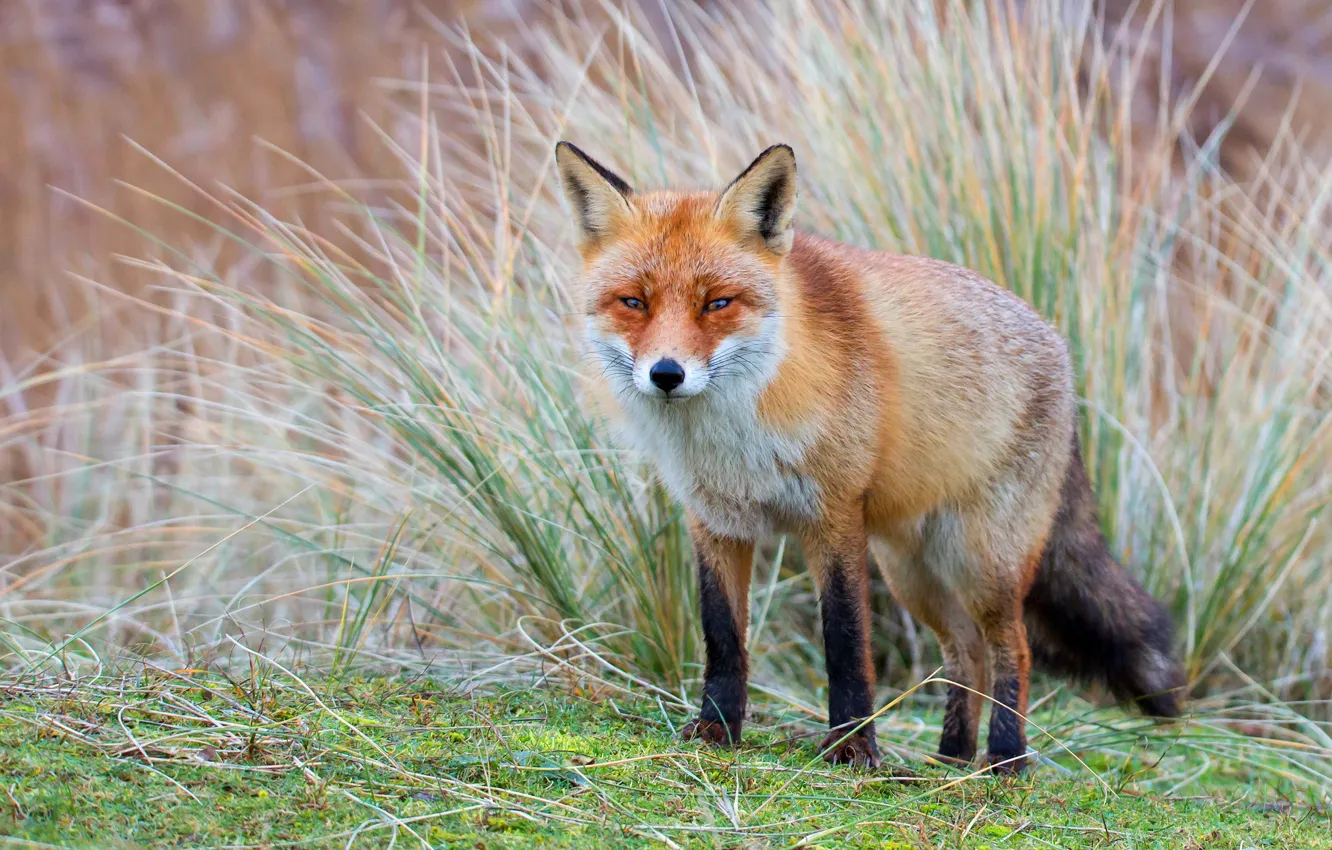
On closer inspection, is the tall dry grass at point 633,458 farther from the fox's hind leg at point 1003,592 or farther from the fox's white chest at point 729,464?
the fox's hind leg at point 1003,592

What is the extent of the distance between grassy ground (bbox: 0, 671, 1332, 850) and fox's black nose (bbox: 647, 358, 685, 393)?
0.86m

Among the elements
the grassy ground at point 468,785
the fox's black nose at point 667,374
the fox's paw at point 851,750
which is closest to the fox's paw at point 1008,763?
the grassy ground at point 468,785

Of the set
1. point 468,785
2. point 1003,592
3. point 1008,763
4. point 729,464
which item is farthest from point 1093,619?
point 468,785

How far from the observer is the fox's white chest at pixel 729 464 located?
124 inches

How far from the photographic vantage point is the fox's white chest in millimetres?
3162

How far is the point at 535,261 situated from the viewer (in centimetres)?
511

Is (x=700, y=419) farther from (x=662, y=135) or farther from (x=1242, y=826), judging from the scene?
(x=662, y=135)

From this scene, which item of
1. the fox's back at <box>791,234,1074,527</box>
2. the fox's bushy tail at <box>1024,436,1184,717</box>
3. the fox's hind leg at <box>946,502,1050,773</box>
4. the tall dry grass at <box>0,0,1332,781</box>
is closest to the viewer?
the fox's back at <box>791,234,1074,527</box>

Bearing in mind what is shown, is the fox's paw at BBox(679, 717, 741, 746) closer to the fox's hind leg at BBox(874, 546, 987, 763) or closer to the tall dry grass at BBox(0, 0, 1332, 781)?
the tall dry grass at BBox(0, 0, 1332, 781)

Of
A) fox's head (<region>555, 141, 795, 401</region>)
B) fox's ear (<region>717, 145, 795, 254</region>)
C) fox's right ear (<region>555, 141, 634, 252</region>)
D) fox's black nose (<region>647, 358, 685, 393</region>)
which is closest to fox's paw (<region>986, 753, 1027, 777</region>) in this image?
fox's head (<region>555, 141, 795, 401</region>)

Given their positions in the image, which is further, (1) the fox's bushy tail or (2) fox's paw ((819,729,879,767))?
(1) the fox's bushy tail

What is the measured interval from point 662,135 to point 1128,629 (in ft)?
9.87

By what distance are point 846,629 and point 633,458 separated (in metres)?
1.16

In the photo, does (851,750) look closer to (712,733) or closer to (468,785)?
(712,733)
